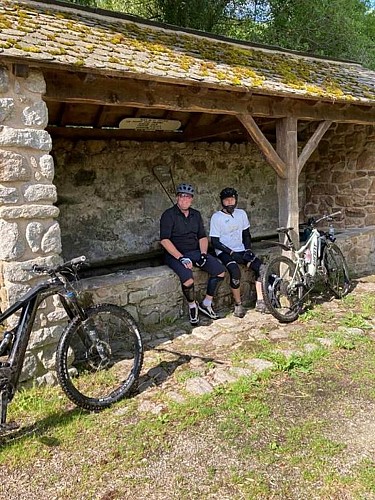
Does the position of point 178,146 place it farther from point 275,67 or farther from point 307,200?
point 307,200

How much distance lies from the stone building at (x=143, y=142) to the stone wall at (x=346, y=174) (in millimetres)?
19

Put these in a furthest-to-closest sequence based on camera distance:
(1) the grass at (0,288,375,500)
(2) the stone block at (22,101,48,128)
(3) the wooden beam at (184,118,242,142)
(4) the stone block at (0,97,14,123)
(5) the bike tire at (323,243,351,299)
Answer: (3) the wooden beam at (184,118,242,142)
(5) the bike tire at (323,243,351,299)
(2) the stone block at (22,101,48,128)
(4) the stone block at (0,97,14,123)
(1) the grass at (0,288,375,500)

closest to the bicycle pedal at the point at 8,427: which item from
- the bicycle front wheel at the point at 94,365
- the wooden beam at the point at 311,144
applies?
the bicycle front wheel at the point at 94,365

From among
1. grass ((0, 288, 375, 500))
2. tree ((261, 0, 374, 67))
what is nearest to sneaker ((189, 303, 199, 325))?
grass ((0, 288, 375, 500))

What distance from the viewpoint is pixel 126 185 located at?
618 centimetres

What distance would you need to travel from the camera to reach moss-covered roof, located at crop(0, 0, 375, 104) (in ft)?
10.9

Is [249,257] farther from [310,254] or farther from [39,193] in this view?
[39,193]

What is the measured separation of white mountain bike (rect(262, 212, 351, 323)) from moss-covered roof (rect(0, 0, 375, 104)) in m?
1.67

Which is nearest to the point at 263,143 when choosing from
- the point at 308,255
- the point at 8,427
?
the point at 308,255

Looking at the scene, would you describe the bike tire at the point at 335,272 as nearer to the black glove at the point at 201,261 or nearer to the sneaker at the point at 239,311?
the sneaker at the point at 239,311

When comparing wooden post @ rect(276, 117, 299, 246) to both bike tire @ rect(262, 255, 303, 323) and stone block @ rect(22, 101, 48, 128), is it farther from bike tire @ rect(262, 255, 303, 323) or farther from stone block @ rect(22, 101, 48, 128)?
stone block @ rect(22, 101, 48, 128)

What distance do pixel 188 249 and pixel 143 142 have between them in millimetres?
2080

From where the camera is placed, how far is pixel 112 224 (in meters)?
6.08

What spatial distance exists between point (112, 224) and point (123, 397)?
10.9 feet
